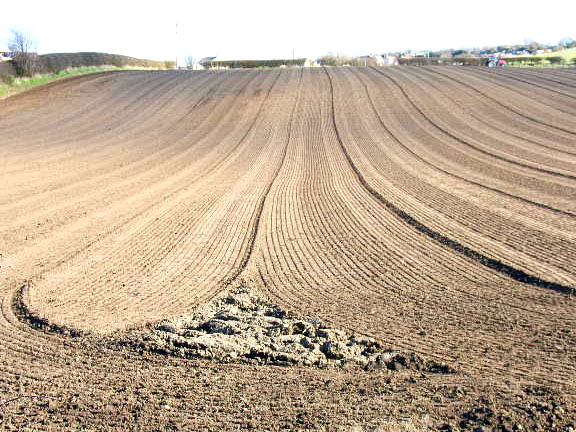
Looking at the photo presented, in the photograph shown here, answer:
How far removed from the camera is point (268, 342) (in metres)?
8.57

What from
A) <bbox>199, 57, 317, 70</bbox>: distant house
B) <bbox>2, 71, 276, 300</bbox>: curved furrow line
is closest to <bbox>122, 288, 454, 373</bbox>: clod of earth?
<bbox>2, 71, 276, 300</bbox>: curved furrow line

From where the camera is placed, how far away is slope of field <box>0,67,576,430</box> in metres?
6.97

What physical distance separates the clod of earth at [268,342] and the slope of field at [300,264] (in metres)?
0.26

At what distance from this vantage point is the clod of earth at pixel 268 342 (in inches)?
316

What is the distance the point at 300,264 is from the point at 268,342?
3886 millimetres

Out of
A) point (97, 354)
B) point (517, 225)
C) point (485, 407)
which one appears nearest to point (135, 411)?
point (97, 354)

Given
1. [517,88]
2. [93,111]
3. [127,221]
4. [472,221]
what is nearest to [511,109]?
[517,88]

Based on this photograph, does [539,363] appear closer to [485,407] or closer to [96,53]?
[485,407]

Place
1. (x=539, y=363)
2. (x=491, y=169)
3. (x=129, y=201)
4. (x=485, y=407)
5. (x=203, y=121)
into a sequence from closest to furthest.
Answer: (x=485, y=407)
(x=539, y=363)
(x=129, y=201)
(x=491, y=169)
(x=203, y=121)

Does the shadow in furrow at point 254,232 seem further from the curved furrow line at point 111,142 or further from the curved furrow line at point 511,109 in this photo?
the curved furrow line at point 511,109

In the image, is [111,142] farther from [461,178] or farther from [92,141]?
[461,178]

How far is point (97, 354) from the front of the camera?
27.0ft

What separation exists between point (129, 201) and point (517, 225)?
10.8 meters

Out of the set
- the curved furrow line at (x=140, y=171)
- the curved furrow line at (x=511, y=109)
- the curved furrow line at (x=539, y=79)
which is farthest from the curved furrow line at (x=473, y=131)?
the curved furrow line at (x=140, y=171)
